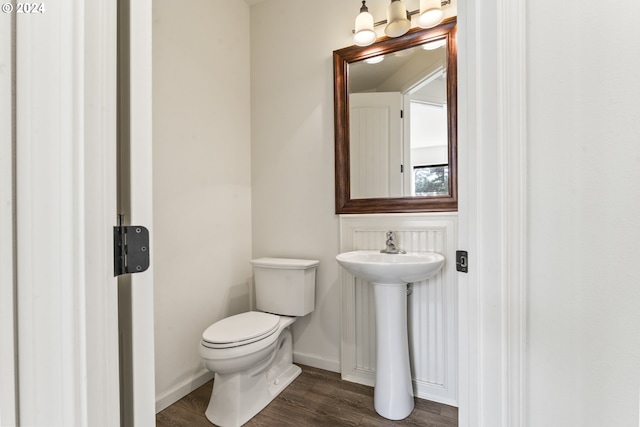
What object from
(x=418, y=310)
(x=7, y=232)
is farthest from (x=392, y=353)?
(x=7, y=232)

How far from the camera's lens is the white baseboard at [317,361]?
194cm

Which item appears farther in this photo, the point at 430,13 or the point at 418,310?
the point at 418,310

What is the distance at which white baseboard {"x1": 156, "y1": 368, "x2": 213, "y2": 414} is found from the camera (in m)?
1.57

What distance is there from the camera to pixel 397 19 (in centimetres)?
164

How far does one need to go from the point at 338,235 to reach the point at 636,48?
61.4 inches

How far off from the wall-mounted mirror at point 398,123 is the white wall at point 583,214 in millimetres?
1002

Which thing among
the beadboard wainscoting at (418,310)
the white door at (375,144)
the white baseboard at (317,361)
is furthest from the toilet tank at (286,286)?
the white door at (375,144)

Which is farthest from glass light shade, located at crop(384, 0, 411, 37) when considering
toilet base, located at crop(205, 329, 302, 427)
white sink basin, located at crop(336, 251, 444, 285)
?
toilet base, located at crop(205, 329, 302, 427)

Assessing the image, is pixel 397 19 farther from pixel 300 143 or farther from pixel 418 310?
pixel 418 310

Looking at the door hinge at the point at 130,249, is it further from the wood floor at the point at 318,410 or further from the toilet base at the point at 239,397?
the wood floor at the point at 318,410

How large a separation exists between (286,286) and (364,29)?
168 cm

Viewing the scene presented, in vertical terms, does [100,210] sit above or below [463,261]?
above

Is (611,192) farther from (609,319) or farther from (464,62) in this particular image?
(464,62)

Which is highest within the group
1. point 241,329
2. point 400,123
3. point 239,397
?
point 400,123
